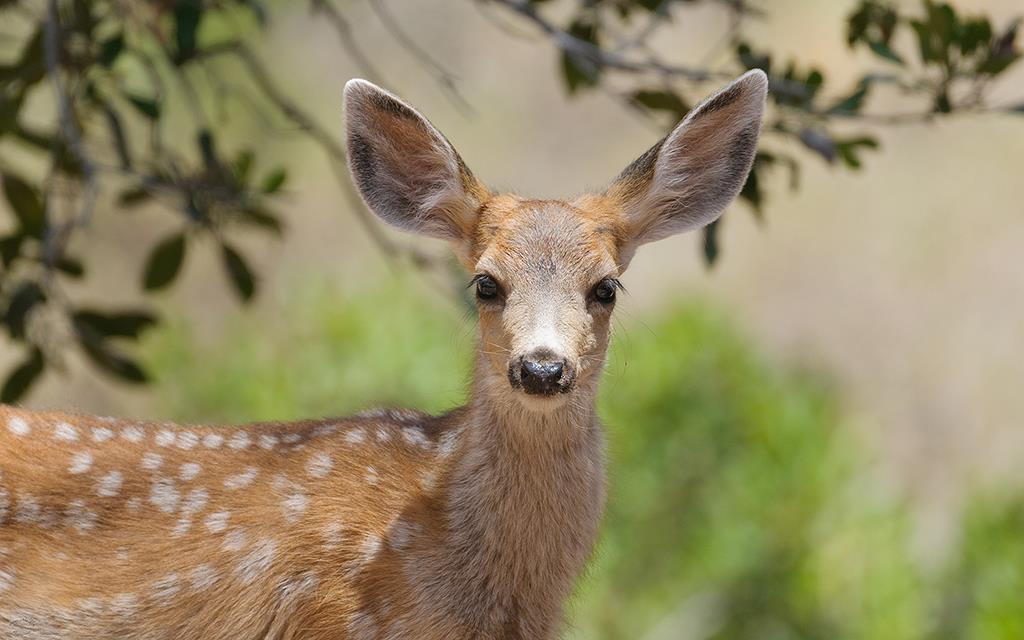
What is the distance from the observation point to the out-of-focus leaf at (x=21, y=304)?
234 inches

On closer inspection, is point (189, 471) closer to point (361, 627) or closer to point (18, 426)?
point (18, 426)

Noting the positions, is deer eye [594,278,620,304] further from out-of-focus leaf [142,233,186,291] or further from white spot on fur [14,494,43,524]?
out-of-focus leaf [142,233,186,291]

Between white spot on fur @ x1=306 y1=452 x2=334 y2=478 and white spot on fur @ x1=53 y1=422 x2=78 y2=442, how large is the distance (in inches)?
27.6

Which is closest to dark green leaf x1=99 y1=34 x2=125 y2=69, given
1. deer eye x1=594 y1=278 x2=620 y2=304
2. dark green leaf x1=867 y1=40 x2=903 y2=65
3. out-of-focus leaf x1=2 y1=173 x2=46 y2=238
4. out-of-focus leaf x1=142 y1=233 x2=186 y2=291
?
out-of-focus leaf x1=2 y1=173 x2=46 y2=238

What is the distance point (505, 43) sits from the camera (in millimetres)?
15922

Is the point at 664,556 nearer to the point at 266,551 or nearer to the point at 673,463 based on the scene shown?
the point at 673,463

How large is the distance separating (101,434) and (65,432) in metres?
0.10

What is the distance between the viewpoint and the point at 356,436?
484cm

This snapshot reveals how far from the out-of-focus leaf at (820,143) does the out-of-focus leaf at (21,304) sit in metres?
2.79

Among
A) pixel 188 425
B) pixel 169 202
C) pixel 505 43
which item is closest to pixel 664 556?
pixel 169 202

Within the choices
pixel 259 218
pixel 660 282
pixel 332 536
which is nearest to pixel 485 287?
pixel 332 536

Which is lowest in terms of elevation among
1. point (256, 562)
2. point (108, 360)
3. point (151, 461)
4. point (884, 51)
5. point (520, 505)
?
point (108, 360)

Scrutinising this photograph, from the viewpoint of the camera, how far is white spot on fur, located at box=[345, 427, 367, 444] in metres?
4.82

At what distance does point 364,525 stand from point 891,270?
9219mm
